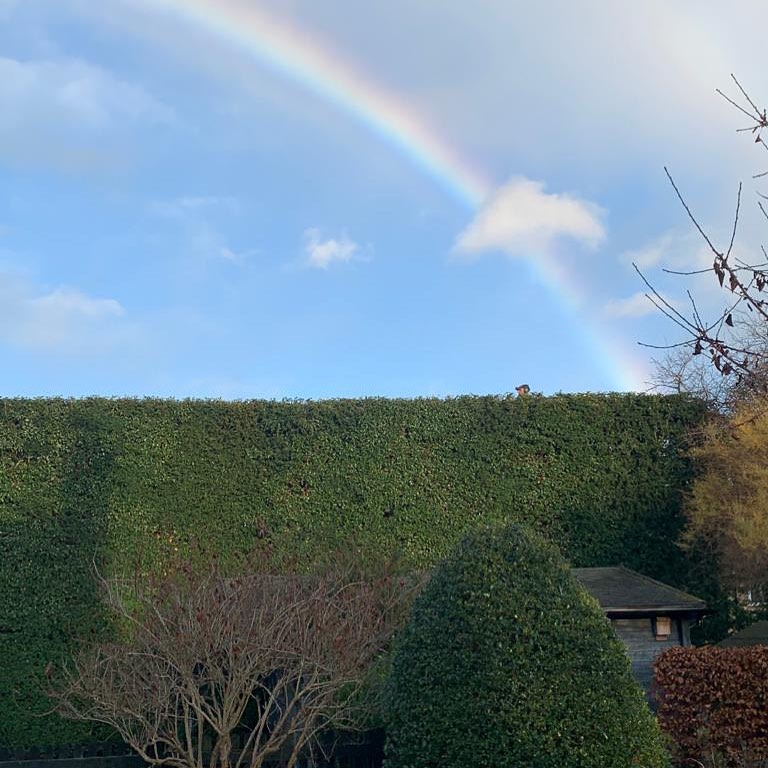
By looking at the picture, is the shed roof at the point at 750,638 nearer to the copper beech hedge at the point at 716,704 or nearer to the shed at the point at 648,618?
the shed at the point at 648,618

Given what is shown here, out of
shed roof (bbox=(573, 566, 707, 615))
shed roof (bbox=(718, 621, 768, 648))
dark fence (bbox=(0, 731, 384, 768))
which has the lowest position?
dark fence (bbox=(0, 731, 384, 768))

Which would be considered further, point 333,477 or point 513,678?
point 333,477

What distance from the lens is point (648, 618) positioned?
1175 centimetres

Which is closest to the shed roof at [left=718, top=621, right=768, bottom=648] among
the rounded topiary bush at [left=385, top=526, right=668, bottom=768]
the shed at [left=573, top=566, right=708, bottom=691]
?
the shed at [left=573, top=566, right=708, bottom=691]

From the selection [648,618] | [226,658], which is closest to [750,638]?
[648,618]

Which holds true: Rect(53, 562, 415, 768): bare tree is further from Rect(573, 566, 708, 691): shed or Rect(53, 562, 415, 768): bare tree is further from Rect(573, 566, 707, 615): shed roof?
Rect(573, 566, 708, 691): shed

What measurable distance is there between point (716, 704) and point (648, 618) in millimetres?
3145

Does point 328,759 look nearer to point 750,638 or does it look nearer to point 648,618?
point 648,618

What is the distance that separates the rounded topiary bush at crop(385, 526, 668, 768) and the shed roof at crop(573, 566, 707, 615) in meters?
4.90

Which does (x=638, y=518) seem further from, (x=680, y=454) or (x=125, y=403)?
(x=125, y=403)

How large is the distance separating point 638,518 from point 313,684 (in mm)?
9679

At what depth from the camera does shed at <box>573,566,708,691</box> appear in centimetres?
1149

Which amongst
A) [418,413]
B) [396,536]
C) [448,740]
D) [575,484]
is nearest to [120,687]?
[448,740]

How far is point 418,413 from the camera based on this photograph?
15891mm
